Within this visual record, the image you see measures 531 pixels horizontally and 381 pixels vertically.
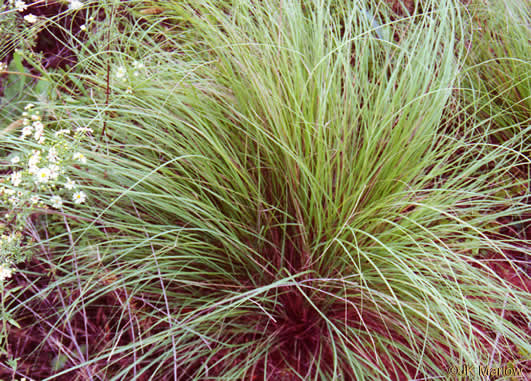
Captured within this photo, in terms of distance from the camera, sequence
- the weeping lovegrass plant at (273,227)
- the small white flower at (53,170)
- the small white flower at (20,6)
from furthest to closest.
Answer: the small white flower at (20,6), the weeping lovegrass plant at (273,227), the small white flower at (53,170)

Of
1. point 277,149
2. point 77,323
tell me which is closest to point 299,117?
point 277,149

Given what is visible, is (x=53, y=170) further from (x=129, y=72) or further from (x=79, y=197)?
(x=129, y=72)

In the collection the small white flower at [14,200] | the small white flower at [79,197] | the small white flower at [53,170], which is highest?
the small white flower at [53,170]

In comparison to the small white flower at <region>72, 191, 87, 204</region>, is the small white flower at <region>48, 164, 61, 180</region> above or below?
above

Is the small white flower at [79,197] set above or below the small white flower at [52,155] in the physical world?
below

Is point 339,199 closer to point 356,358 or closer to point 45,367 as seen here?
point 356,358

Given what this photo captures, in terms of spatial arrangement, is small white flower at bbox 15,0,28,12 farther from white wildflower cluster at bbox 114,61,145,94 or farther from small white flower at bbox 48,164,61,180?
small white flower at bbox 48,164,61,180

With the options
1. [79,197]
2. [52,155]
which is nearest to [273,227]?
[79,197]

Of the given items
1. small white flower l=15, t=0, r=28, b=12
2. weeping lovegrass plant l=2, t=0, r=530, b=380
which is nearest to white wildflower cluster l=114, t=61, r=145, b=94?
weeping lovegrass plant l=2, t=0, r=530, b=380

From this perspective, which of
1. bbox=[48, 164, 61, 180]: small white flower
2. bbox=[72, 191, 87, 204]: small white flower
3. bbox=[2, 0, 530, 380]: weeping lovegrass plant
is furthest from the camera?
bbox=[2, 0, 530, 380]: weeping lovegrass plant

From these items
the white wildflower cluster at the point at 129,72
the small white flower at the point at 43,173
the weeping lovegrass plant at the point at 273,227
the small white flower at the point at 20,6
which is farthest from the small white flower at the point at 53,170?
the small white flower at the point at 20,6

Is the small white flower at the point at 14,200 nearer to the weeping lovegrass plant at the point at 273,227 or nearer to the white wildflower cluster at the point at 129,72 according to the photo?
the weeping lovegrass plant at the point at 273,227
